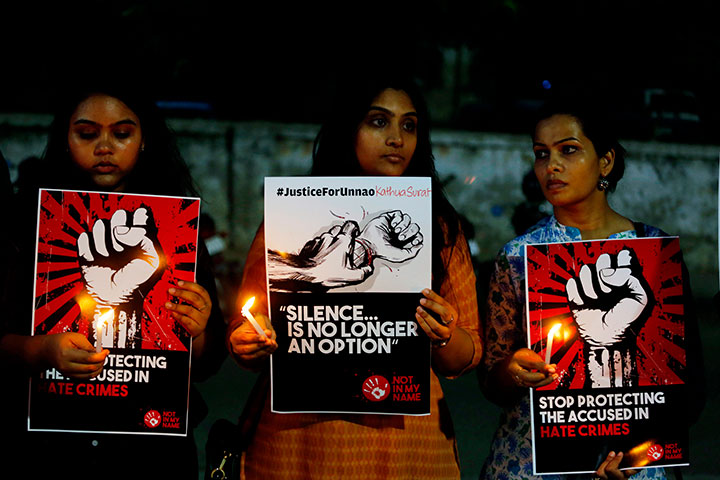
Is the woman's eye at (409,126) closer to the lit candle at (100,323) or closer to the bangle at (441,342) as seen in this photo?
the bangle at (441,342)

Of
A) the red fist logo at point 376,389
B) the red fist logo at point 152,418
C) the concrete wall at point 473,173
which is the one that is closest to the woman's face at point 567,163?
the red fist logo at point 376,389

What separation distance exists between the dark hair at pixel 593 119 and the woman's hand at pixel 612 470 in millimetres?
747

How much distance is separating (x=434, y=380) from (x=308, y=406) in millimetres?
356

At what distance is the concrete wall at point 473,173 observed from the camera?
11.6m

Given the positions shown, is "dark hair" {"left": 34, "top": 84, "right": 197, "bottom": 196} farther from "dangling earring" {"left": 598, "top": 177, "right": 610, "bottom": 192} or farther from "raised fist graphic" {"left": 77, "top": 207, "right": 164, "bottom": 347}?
"dangling earring" {"left": 598, "top": 177, "right": 610, "bottom": 192}

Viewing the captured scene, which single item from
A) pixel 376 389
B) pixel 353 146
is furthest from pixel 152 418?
pixel 353 146

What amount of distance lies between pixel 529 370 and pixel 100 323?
1.05 m

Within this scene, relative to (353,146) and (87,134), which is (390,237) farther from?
(87,134)

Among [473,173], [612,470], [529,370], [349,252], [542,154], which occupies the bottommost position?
[612,470]

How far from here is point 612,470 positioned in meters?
2.29

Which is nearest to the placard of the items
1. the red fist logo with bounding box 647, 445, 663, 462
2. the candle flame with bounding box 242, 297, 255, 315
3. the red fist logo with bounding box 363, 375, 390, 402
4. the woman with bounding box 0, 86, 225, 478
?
the red fist logo with bounding box 363, 375, 390, 402

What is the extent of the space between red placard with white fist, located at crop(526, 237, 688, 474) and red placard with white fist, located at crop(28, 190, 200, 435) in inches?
36.4

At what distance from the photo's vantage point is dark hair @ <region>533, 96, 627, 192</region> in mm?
2490

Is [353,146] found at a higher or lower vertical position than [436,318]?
higher
